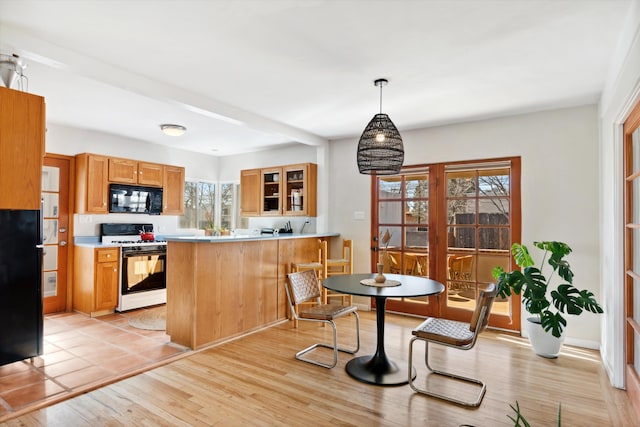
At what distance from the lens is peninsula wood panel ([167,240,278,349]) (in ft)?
11.8

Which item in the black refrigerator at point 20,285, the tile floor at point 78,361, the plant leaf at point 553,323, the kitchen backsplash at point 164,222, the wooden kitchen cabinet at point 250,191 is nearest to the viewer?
the tile floor at point 78,361

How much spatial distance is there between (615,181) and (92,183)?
575cm

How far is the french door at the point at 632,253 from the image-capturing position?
2.57m

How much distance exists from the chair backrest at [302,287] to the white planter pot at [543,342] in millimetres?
2090

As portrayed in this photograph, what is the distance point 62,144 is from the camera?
4965 mm

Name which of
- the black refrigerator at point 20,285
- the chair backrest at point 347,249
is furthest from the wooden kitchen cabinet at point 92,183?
the chair backrest at point 347,249

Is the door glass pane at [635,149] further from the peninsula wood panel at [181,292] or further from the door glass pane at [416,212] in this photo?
the peninsula wood panel at [181,292]

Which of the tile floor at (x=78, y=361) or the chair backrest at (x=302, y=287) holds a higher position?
the chair backrest at (x=302, y=287)

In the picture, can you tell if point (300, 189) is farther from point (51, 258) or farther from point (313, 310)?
point (51, 258)

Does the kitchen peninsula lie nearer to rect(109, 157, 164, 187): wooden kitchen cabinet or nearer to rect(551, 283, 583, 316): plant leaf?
rect(109, 157, 164, 187): wooden kitchen cabinet

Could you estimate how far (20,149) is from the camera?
7.50 feet

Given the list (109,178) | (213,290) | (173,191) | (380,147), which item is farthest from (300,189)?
(380,147)

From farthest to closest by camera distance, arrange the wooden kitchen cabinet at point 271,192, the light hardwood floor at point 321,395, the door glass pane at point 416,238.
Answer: the wooden kitchen cabinet at point 271,192 → the door glass pane at point 416,238 → the light hardwood floor at point 321,395

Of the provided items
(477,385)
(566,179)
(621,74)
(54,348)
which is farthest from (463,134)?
(54,348)
